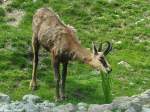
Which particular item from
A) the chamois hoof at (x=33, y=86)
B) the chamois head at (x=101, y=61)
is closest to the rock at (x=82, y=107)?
the chamois head at (x=101, y=61)

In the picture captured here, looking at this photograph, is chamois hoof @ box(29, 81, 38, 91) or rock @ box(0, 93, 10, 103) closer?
rock @ box(0, 93, 10, 103)

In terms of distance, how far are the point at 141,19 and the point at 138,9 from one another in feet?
4.66

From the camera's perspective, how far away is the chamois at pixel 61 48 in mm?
19406

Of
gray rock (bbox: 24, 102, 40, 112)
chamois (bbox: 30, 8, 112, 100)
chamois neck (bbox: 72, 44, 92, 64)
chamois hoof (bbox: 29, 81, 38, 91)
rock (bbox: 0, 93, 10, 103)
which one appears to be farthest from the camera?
chamois hoof (bbox: 29, 81, 38, 91)

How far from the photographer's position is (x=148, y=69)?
2386 centimetres

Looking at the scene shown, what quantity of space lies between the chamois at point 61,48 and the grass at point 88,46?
818mm

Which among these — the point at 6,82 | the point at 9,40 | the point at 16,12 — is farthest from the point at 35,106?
the point at 16,12

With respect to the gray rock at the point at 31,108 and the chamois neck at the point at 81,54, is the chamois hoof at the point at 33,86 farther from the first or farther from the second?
the gray rock at the point at 31,108

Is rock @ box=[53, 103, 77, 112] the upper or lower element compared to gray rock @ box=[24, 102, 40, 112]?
lower

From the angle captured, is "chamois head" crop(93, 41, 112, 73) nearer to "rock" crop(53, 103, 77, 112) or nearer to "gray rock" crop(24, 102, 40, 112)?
"rock" crop(53, 103, 77, 112)

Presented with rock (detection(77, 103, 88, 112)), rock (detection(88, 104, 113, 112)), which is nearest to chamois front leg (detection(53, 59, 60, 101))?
rock (detection(77, 103, 88, 112))

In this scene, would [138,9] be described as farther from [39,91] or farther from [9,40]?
[39,91]

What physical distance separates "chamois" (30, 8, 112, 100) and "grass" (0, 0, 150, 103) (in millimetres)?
818

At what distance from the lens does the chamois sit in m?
19.4
